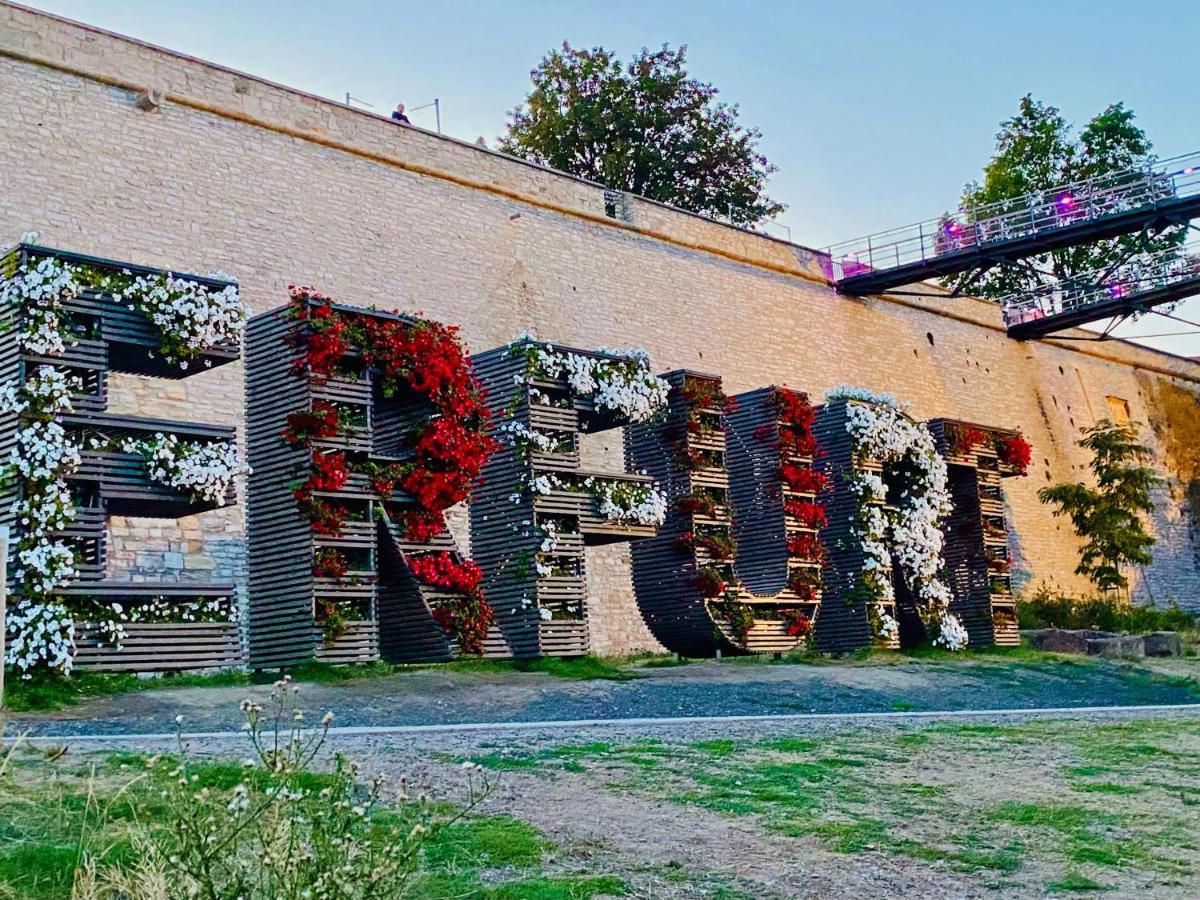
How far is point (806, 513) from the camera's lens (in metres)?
16.0

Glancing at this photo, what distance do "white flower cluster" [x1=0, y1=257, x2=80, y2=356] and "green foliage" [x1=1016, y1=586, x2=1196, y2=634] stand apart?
680 inches

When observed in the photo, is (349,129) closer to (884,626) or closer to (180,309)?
(180,309)

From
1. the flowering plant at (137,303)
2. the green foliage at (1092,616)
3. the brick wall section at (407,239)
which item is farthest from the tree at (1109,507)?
the flowering plant at (137,303)

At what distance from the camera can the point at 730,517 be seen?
49.8ft

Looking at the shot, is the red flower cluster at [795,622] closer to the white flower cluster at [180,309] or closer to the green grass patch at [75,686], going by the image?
the green grass patch at [75,686]

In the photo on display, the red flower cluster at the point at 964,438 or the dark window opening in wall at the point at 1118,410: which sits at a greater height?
the dark window opening in wall at the point at 1118,410

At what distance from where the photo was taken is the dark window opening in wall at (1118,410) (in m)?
32.1

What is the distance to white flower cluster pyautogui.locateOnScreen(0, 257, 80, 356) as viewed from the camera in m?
10.2

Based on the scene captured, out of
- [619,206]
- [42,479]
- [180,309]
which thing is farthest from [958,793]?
[619,206]

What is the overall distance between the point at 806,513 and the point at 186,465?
7.74m

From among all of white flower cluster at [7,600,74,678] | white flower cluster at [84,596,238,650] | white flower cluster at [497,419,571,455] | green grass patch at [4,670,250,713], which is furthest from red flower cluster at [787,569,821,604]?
white flower cluster at [7,600,74,678]

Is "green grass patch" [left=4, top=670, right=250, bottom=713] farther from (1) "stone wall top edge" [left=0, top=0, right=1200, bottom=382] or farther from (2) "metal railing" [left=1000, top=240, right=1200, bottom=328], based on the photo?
(2) "metal railing" [left=1000, top=240, right=1200, bottom=328]

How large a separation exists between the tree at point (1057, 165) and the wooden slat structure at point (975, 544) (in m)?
17.6

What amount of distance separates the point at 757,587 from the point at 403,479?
5370 mm
